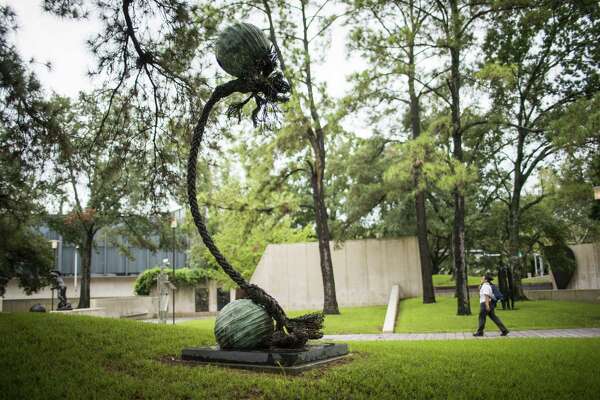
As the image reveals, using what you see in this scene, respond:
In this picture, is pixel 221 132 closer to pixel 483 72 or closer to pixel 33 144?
pixel 33 144

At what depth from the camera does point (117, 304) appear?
24688 millimetres

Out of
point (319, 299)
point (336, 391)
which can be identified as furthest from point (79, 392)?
point (319, 299)

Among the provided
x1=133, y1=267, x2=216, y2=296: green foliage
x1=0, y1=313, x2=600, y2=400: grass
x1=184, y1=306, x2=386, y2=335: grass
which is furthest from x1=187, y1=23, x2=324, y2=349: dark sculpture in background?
x1=133, y1=267, x2=216, y2=296: green foliage

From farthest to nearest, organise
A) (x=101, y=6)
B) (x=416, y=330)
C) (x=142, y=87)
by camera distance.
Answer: (x=416, y=330) < (x=142, y=87) < (x=101, y=6)

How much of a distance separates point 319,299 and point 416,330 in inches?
378

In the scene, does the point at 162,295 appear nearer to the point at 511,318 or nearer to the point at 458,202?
the point at 458,202

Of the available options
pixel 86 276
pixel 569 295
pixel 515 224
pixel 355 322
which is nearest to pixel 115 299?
pixel 86 276

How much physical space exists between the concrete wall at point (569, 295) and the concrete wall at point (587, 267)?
3263 millimetres

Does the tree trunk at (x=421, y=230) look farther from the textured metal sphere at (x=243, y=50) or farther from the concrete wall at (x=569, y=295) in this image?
the textured metal sphere at (x=243, y=50)

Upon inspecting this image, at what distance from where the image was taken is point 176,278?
30406mm

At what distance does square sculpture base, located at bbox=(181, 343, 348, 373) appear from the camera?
227 inches

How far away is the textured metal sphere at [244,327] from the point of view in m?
6.06

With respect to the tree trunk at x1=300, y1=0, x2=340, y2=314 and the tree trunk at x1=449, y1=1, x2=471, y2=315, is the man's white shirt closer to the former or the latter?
the tree trunk at x1=449, y1=1, x2=471, y2=315

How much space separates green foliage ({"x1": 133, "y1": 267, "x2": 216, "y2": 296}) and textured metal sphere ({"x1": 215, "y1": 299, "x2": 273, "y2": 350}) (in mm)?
24629
